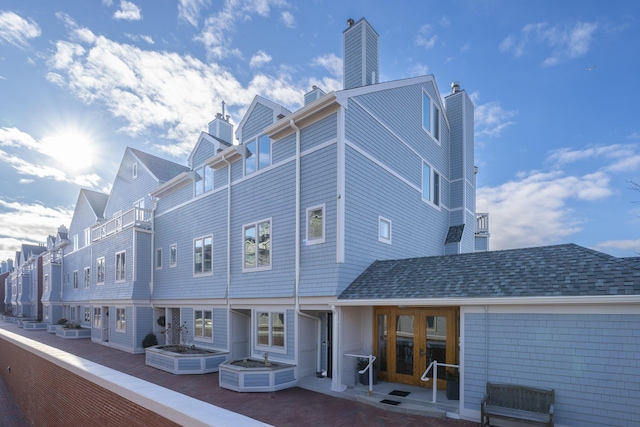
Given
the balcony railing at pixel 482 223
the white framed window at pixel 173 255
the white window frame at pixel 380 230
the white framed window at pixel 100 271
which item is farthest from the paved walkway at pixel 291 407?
the balcony railing at pixel 482 223

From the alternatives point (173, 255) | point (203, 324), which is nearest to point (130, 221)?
point (173, 255)

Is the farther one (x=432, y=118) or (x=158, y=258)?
(x=158, y=258)

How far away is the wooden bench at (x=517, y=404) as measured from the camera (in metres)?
6.69

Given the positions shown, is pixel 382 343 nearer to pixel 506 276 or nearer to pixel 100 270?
pixel 506 276

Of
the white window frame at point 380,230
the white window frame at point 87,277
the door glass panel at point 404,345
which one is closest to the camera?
the door glass panel at point 404,345

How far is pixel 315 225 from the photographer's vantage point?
11.3m

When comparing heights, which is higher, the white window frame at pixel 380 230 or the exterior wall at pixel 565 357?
the white window frame at pixel 380 230

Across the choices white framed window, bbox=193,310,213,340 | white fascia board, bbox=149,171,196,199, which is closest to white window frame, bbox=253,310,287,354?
white framed window, bbox=193,310,213,340

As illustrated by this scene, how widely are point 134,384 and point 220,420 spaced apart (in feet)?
7.18

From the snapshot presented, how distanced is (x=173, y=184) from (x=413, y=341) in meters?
13.6

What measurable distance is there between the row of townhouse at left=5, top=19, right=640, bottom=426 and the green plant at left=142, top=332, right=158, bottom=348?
0.30 metres

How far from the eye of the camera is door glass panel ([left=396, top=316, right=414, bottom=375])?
1048cm

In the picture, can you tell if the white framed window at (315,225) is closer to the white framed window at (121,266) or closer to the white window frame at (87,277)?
the white framed window at (121,266)

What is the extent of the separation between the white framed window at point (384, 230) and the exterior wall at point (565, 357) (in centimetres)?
453
